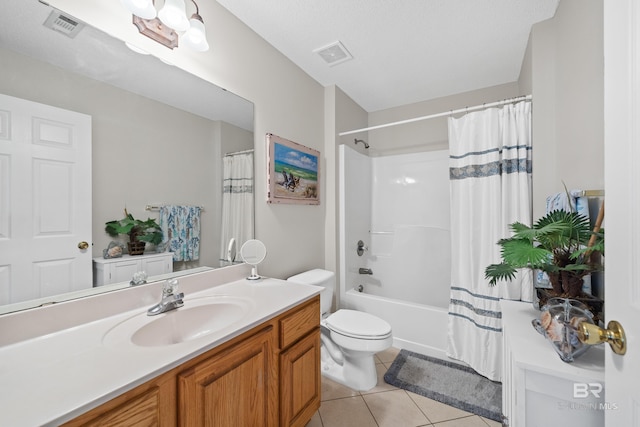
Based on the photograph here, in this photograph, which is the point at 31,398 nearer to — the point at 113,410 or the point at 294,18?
the point at 113,410

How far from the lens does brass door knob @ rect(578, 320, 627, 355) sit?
531mm

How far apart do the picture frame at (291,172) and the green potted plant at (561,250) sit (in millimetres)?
1375

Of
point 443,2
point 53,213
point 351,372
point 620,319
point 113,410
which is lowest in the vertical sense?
point 351,372

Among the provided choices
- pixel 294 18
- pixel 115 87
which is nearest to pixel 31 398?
pixel 115 87

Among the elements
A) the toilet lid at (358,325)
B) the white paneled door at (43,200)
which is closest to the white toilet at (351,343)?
the toilet lid at (358,325)

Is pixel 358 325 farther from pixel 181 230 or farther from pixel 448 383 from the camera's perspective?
pixel 181 230

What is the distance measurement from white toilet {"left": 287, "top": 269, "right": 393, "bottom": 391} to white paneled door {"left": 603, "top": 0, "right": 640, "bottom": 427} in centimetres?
112

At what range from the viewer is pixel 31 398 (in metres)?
0.56

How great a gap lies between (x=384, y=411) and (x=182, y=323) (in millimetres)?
1296

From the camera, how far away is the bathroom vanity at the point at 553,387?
0.76 m

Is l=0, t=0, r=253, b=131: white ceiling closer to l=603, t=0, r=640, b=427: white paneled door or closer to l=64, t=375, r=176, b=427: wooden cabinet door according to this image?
l=64, t=375, r=176, b=427: wooden cabinet door

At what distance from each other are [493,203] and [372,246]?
1.39 metres

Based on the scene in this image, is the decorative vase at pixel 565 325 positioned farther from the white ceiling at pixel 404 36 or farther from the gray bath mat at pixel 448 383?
the white ceiling at pixel 404 36

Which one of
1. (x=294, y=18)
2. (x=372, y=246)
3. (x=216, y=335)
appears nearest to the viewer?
(x=216, y=335)
